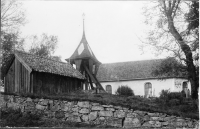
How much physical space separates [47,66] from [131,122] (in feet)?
27.1

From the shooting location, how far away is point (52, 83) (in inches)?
767

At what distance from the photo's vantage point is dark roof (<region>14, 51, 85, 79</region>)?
18531 millimetres

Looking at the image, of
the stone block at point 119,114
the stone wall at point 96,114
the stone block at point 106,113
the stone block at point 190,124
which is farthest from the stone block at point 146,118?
the stone block at point 190,124

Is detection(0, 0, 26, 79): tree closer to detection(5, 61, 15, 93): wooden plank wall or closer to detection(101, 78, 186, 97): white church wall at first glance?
detection(5, 61, 15, 93): wooden plank wall

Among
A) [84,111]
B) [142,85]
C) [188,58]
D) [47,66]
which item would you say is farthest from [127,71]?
[84,111]

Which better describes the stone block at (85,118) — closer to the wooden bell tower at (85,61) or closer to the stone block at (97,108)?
the stone block at (97,108)

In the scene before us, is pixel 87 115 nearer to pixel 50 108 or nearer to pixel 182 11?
pixel 50 108

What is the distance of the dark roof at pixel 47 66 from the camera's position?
60.8 ft

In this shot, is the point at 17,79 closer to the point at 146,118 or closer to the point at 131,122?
the point at 131,122

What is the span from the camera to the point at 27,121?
47.8ft

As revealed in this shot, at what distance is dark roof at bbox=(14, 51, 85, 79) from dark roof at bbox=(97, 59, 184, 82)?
13.5 metres

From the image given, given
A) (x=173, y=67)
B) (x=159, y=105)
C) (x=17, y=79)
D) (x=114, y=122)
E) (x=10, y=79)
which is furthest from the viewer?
(x=173, y=67)

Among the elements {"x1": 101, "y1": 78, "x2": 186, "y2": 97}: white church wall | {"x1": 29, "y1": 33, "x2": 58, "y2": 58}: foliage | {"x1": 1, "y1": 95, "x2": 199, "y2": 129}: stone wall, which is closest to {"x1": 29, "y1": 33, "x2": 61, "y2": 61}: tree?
{"x1": 29, "y1": 33, "x2": 58, "y2": 58}: foliage

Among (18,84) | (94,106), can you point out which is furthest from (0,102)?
(94,106)
